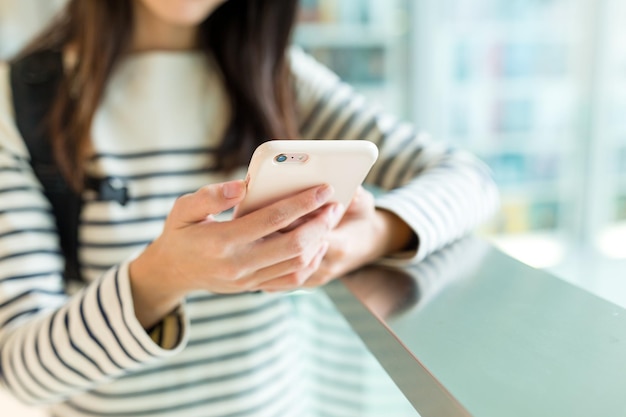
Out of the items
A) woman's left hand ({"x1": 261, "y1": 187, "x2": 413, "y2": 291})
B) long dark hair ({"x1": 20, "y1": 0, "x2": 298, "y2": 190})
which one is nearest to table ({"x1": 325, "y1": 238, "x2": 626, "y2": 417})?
woman's left hand ({"x1": 261, "y1": 187, "x2": 413, "y2": 291})

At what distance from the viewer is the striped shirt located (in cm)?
51

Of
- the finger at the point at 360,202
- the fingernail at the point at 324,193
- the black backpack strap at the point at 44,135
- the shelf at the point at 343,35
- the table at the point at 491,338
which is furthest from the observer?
the shelf at the point at 343,35

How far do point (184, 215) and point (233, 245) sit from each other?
0.13 ft

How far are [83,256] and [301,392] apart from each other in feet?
0.99

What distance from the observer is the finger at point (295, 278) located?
450 millimetres

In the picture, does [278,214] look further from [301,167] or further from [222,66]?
[222,66]

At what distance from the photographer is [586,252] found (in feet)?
Answer: 7.88

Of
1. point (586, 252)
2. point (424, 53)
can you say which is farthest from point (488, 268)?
point (586, 252)

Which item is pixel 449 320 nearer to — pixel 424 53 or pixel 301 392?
pixel 301 392

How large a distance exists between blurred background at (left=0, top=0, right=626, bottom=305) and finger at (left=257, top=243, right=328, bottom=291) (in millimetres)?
1705

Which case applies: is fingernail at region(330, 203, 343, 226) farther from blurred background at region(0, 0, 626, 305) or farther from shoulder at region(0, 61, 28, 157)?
blurred background at region(0, 0, 626, 305)

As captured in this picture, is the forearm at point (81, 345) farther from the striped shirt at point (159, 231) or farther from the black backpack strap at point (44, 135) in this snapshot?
the black backpack strap at point (44, 135)

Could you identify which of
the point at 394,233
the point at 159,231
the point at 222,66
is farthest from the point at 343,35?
the point at 394,233

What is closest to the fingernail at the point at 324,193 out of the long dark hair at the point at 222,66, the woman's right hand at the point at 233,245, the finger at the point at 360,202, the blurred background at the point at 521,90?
the woman's right hand at the point at 233,245
